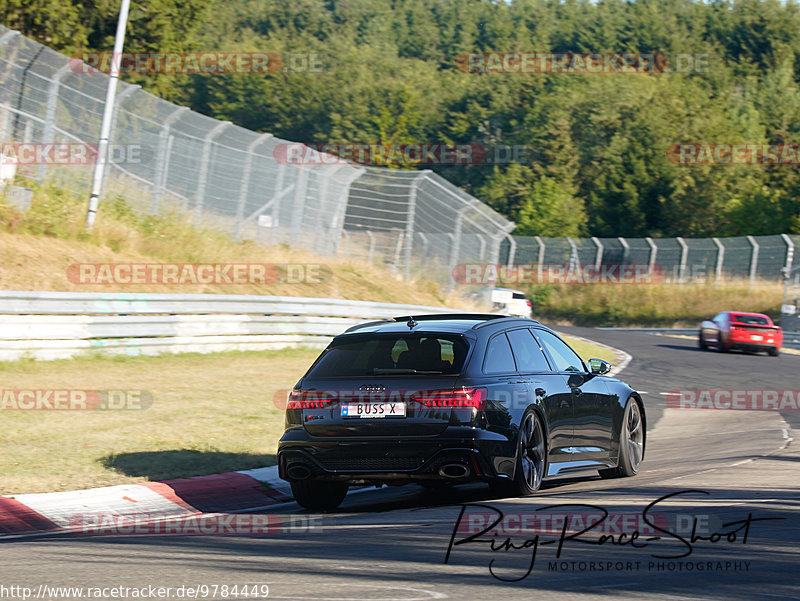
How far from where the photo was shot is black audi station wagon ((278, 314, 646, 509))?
316 inches

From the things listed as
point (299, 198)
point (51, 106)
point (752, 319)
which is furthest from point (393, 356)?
point (752, 319)

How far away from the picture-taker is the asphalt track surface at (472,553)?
18.1 ft

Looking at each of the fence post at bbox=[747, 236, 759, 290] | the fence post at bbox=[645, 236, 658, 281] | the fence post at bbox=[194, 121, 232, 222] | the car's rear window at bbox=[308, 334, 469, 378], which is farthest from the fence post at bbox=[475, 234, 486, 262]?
the fence post at bbox=[645, 236, 658, 281]

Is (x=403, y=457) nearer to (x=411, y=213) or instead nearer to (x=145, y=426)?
(x=145, y=426)

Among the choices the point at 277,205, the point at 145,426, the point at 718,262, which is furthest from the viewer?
the point at 718,262

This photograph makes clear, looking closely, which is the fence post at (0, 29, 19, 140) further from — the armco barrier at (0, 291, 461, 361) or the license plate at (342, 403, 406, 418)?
the license plate at (342, 403, 406, 418)

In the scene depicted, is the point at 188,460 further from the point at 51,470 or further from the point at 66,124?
the point at 66,124

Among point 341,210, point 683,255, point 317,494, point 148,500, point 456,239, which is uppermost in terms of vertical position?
point 683,255

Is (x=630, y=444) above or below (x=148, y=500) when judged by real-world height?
above

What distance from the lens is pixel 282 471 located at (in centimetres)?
848

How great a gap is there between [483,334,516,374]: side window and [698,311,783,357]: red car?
73.6 feet

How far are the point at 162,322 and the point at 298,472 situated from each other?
9.65 m

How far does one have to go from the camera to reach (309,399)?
836cm

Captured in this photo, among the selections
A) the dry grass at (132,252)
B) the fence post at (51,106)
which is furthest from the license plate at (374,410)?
the fence post at (51,106)
